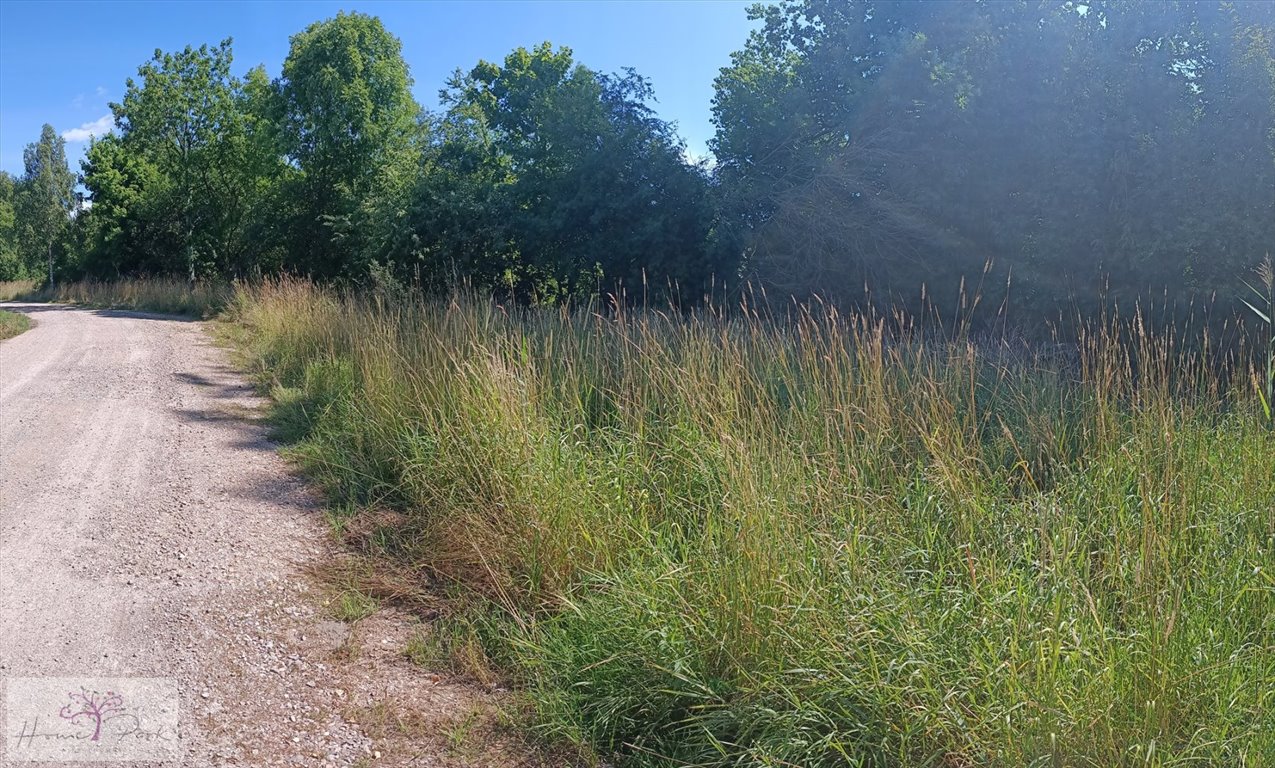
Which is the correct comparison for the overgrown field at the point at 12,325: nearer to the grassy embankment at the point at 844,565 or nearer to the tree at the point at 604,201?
the tree at the point at 604,201

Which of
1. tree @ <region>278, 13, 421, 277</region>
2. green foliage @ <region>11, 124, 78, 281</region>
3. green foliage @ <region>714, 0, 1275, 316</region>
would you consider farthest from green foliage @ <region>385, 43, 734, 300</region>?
green foliage @ <region>11, 124, 78, 281</region>

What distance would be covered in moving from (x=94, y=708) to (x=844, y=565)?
289cm

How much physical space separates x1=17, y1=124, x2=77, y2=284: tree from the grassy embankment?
61.3 meters

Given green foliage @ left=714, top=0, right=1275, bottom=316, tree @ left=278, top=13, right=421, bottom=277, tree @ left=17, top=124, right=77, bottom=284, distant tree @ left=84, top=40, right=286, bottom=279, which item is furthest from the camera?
tree @ left=17, top=124, right=77, bottom=284

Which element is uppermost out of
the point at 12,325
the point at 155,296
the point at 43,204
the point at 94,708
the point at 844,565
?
the point at 43,204

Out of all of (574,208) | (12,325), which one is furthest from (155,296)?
(574,208)

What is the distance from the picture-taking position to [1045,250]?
13805 mm

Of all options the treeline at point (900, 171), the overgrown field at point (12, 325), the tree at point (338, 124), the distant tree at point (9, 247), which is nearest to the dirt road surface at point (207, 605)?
the treeline at point (900, 171)

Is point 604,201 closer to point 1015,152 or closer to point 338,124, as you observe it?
point 1015,152

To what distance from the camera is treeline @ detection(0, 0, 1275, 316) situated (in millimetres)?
12820

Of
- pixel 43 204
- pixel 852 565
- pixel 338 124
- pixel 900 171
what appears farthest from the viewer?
pixel 43 204

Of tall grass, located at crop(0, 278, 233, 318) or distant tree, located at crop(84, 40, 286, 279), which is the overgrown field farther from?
distant tree, located at crop(84, 40, 286, 279)

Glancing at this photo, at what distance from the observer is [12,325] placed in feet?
61.2

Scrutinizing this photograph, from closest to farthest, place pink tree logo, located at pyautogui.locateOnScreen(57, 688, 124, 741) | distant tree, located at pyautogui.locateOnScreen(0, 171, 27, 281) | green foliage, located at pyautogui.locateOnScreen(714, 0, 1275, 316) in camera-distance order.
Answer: pink tree logo, located at pyautogui.locateOnScreen(57, 688, 124, 741) < green foliage, located at pyautogui.locateOnScreen(714, 0, 1275, 316) < distant tree, located at pyautogui.locateOnScreen(0, 171, 27, 281)
